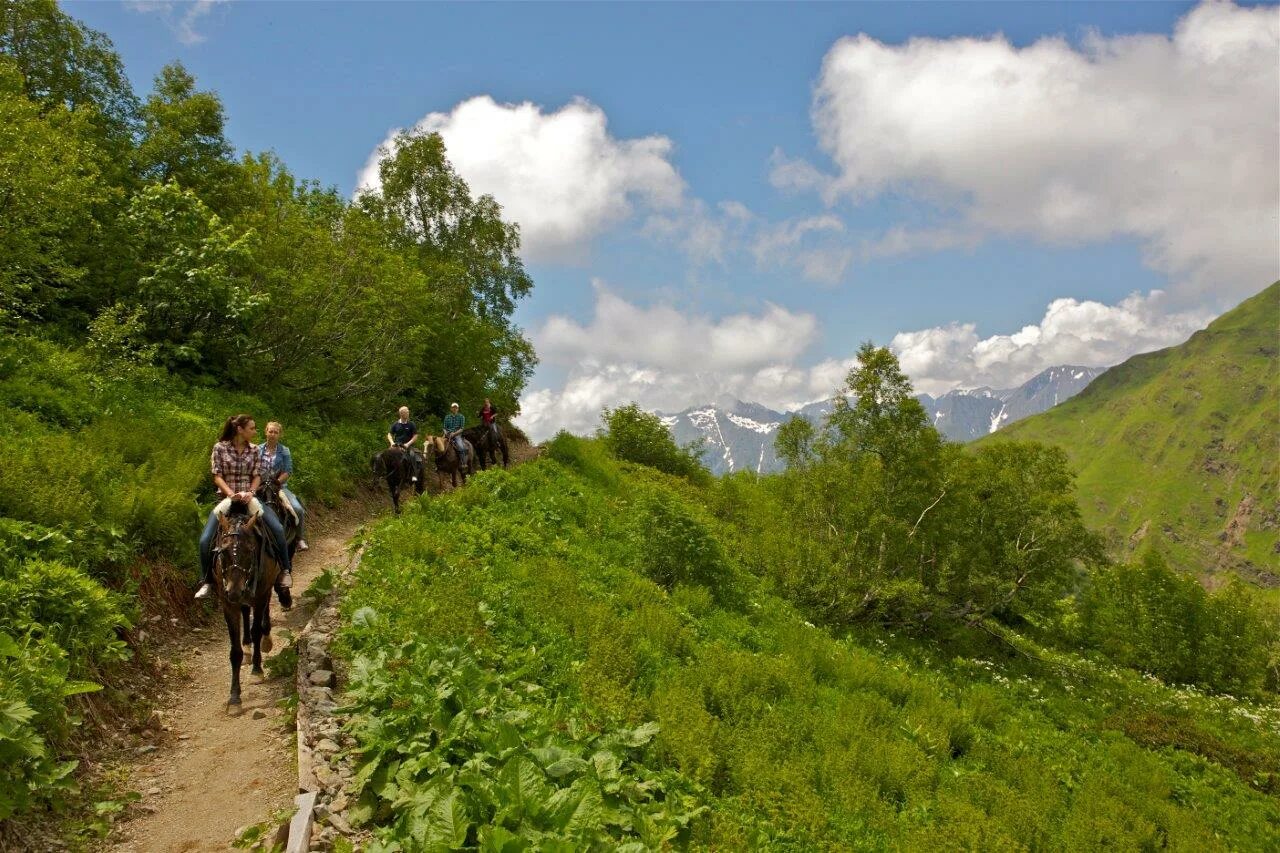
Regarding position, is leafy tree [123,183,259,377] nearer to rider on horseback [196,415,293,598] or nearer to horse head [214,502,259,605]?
rider on horseback [196,415,293,598]

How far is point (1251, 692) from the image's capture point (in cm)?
3666

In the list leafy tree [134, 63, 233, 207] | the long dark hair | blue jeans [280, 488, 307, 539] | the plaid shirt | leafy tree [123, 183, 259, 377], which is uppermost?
leafy tree [134, 63, 233, 207]

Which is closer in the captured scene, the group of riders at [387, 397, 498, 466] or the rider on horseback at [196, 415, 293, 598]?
the rider on horseback at [196, 415, 293, 598]

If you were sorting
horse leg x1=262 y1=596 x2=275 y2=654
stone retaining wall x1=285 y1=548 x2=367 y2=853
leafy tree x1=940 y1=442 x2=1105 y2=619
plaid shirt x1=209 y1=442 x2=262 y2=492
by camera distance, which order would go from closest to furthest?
stone retaining wall x1=285 y1=548 x2=367 y2=853 < horse leg x1=262 y1=596 x2=275 y2=654 < plaid shirt x1=209 y1=442 x2=262 y2=492 < leafy tree x1=940 y1=442 x2=1105 y2=619

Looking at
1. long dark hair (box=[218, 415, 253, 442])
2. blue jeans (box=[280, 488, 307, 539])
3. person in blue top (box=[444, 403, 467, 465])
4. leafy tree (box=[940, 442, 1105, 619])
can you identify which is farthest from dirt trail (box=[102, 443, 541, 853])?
leafy tree (box=[940, 442, 1105, 619])

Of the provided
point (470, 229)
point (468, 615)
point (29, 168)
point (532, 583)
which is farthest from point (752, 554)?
point (470, 229)

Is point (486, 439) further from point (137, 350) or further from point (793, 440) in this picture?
point (793, 440)

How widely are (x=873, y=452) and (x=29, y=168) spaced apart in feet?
70.5

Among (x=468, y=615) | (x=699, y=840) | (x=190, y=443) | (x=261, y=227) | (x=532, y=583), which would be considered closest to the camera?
(x=699, y=840)

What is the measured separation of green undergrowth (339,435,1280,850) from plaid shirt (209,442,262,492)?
7.63 feet

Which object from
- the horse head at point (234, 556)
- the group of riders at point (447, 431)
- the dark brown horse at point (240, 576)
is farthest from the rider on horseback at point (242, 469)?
the group of riders at point (447, 431)

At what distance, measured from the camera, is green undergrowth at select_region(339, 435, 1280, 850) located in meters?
5.51

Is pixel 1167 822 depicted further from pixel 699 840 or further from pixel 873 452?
pixel 873 452

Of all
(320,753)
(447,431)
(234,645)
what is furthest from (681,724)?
(447,431)
